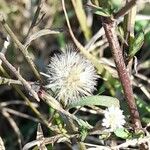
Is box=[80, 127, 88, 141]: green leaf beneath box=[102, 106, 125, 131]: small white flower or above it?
beneath

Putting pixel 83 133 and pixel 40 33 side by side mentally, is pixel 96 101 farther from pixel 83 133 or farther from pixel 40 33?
pixel 40 33

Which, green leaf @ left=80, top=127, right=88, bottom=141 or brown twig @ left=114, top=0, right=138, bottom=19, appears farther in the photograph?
green leaf @ left=80, top=127, right=88, bottom=141

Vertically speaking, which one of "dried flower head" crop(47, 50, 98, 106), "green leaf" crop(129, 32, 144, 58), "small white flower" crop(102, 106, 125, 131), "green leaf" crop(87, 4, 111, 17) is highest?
"green leaf" crop(87, 4, 111, 17)

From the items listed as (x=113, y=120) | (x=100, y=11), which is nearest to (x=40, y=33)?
(x=100, y=11)

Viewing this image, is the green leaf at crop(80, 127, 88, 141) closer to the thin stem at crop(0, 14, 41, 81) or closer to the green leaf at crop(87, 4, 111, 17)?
the thin stem at crop(0, 14, 41, 81)

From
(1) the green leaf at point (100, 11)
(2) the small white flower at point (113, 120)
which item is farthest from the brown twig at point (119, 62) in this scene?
(2) the small white flower at point (113, 120)

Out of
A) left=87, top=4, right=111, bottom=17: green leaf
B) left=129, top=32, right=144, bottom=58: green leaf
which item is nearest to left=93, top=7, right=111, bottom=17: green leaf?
left=87, top=4, right=111, bottom=17: green leaf
